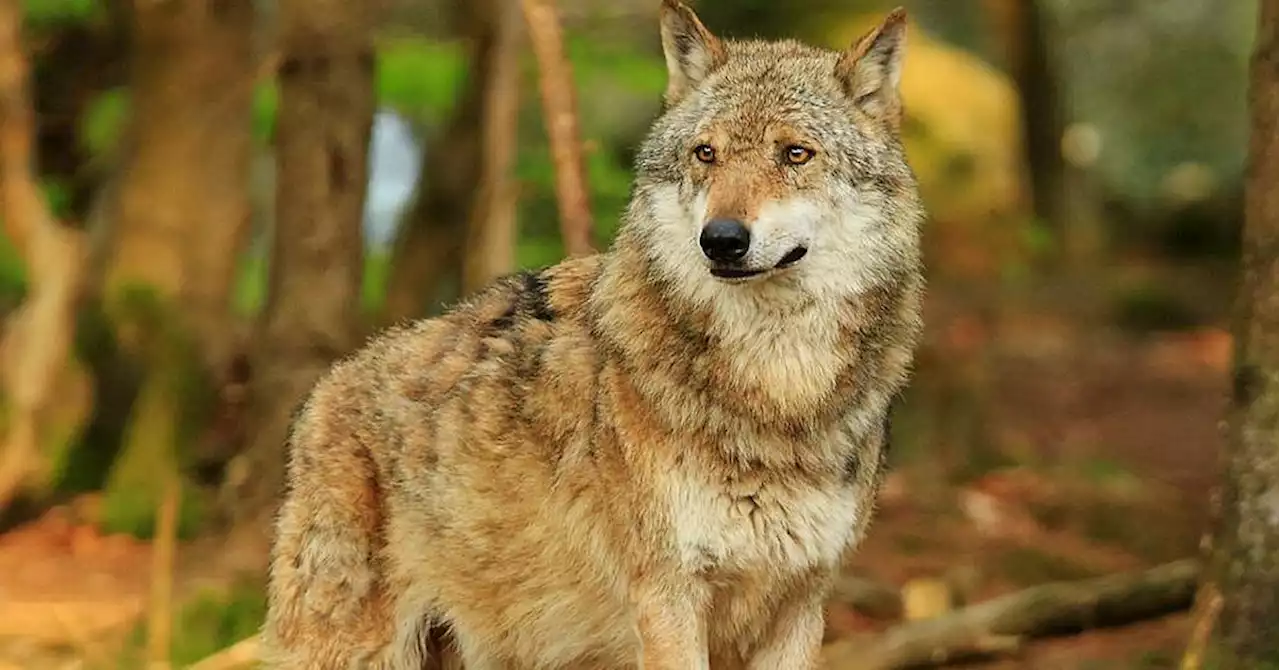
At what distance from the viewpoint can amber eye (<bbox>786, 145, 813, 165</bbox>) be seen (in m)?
5.26

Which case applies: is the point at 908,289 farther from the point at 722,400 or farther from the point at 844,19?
the point at 844,19

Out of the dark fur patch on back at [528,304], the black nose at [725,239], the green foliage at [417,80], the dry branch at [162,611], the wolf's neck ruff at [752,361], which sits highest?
the green foliage at [417,80]

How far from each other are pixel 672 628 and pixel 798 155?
5.20 ft

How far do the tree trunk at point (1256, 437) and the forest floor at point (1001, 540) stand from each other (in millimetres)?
705

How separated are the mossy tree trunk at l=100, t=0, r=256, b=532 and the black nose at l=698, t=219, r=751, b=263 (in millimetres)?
6411

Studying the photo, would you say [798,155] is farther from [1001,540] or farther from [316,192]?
[1001,540]

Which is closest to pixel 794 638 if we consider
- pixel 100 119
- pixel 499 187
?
pixel 499 187

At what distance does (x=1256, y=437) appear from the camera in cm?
660

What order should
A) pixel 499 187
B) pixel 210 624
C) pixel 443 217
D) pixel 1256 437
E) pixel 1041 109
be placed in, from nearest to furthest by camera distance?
pixel 1256 437 < pixel 210 624 < pixel 499 187 < pixel 443 217 < pixel 1041 109

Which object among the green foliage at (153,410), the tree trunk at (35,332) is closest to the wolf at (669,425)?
the green foliage at (153,410)

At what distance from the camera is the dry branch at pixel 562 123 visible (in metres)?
8.62

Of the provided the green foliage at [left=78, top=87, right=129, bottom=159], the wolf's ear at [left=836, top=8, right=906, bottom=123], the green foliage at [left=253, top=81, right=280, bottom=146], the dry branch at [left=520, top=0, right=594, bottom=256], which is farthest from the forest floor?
the green foliage at [left=253, top=81, right=280, bottom=146]

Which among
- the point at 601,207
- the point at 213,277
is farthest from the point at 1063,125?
the point at 213,277

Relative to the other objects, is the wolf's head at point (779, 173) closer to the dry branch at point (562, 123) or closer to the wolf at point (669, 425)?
the wolf at point (669, 425)
